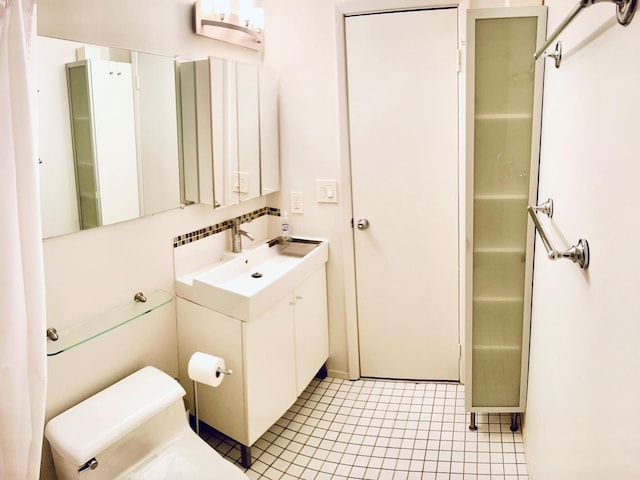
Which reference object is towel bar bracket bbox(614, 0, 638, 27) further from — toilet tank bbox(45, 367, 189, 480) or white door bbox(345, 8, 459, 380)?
toilet tank bbox(45, 367, 189, 480)

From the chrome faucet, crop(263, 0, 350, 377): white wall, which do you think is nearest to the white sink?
the chrome faucet

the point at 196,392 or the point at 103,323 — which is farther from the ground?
the point at 103,323

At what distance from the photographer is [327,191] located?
2.97 m

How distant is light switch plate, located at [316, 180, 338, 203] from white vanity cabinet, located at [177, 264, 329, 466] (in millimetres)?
493

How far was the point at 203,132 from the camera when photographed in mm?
2420

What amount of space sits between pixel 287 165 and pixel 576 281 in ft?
6.05

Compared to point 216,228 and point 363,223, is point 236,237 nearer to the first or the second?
point 216,228

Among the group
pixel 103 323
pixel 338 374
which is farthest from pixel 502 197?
pixel 103 323

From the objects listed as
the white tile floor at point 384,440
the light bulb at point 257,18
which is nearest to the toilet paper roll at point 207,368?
the white tile floor at point 384,440

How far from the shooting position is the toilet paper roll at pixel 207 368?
2.19 meters

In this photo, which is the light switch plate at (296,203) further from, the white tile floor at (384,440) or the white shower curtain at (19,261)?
the white shower curtain at (19,261)

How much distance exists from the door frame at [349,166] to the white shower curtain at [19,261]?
171 centimetres

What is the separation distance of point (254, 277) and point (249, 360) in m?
0.47

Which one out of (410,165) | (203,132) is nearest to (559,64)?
(410,165)
